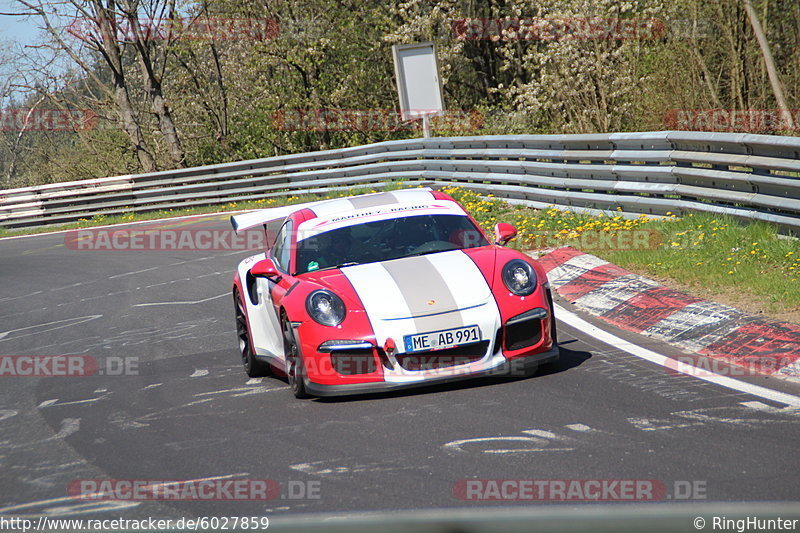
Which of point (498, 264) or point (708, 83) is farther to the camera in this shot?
point (708, 83)

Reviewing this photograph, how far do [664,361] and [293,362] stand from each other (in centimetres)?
251

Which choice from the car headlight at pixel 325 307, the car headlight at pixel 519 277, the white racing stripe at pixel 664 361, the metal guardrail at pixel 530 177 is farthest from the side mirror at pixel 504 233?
the metal guardrail at pixel 530 177

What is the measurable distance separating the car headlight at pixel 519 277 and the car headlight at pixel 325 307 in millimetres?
1137

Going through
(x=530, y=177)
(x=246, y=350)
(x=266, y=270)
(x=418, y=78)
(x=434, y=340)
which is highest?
(x=418, y=78)

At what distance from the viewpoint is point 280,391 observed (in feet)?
21.8

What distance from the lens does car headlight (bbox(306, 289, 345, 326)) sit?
6031mm

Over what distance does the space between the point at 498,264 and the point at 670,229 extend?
4.40m

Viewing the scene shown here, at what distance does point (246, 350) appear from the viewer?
752cm

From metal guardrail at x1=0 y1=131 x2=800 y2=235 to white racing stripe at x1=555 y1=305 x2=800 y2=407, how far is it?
7.59 ft

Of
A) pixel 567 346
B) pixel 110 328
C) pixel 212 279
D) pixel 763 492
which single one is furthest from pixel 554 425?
pixel 212 279

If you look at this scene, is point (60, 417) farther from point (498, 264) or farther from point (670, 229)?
point (670, 229)

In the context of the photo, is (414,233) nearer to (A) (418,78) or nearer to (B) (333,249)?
(B) (333,249)

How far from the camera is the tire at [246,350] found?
284 inches

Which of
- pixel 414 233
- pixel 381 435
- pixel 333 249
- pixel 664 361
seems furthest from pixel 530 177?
pixel 381 435
